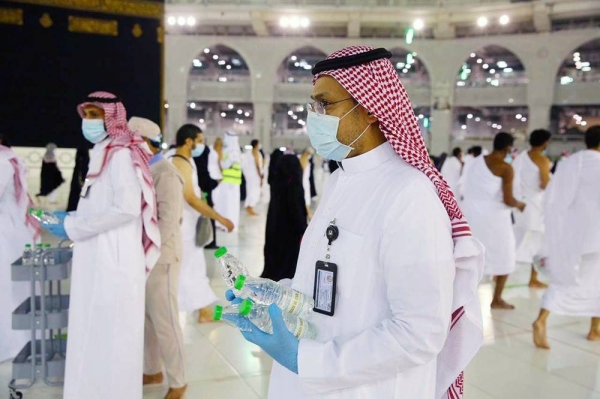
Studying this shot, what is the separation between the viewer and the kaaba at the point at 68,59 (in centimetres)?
659

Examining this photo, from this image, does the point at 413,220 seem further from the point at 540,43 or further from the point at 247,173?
the point at 540,43

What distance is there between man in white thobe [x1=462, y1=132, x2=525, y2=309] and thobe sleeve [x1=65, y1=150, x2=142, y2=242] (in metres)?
3.50

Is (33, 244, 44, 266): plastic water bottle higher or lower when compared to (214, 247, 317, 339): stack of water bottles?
lower

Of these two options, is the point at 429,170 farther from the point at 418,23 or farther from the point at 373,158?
the point at 418,23

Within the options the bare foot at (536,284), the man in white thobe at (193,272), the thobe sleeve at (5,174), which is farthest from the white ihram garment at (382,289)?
the bare foot at (536,284)

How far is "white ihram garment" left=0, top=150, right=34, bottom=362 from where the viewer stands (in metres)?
3.51

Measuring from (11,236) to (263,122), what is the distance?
18.9 meters

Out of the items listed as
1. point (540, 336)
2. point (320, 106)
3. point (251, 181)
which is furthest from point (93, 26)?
point (320, 106)

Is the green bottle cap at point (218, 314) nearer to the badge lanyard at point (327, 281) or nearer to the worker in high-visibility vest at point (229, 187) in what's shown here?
the badge lanyard at point (327, 281)

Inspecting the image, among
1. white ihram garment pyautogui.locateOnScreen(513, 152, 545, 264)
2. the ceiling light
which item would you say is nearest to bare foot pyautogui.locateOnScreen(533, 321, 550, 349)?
white ihram garment pyautogui.locateOnScreen(513, 152, 545, 264)

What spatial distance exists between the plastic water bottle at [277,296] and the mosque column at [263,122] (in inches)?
818

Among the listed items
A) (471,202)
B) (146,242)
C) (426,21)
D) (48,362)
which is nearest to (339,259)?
(146,242)

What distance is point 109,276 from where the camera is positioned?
253 cm

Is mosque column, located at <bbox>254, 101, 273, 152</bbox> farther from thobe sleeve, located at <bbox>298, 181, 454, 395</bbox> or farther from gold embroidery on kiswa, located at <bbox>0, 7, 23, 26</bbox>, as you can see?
thobe sleeve, located at <bbox>298, 181, 454, 395</bbox>
